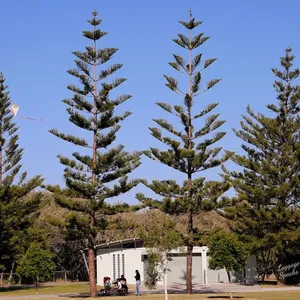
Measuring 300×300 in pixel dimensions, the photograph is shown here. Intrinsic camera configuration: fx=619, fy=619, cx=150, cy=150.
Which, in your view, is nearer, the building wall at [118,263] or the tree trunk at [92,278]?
the tree trunk at [92,278]

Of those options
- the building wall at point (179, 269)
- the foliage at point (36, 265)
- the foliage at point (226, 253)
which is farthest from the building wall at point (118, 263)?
the foliage at point (226, 253)

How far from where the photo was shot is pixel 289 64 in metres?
34.8

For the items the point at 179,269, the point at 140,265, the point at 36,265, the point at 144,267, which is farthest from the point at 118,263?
the point at 36,265

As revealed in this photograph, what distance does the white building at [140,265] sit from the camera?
34.4m

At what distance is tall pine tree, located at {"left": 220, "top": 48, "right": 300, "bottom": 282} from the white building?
2.56 metres

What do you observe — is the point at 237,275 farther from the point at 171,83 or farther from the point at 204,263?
the point at 171,83

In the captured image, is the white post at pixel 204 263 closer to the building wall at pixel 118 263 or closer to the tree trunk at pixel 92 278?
the building wall at pixel 118 263

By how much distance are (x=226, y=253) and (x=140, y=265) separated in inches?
438

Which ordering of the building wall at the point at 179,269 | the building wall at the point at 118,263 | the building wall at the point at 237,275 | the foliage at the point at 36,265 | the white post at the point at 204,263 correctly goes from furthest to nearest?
the building wall at the point at 237,275 → the building wall at the point at 179,269 → the white post at the point at 204,263 → the building wall at the point at 118,263 → the foliage at the point at 36,265

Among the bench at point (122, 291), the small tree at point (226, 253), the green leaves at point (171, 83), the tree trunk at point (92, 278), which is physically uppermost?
the green leaves at point (171, 83)

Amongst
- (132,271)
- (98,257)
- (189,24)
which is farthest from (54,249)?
(189,24)

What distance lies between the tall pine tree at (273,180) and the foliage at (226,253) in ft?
26.8

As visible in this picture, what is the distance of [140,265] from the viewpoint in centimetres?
3425

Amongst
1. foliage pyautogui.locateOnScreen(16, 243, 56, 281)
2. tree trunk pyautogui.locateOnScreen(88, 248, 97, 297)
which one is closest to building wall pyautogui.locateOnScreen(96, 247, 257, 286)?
tree trunk pyautogui.locateOnScreen(88, 248, 97, 297)
